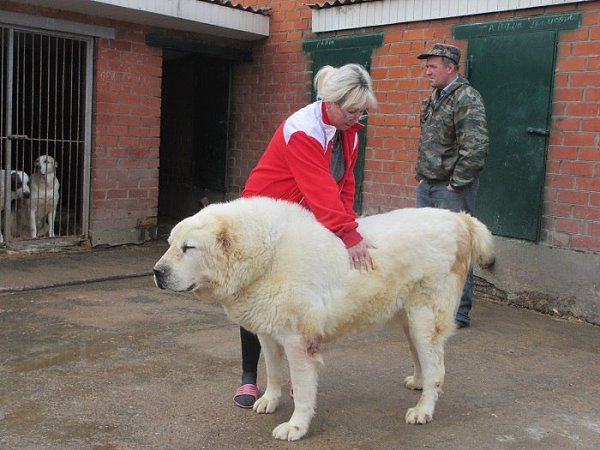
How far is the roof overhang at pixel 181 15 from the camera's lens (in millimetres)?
7512

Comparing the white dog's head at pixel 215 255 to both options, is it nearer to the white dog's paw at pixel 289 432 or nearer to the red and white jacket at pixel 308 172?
the red and white jacket at pixel 308 172

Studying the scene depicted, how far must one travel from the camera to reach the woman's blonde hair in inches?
133

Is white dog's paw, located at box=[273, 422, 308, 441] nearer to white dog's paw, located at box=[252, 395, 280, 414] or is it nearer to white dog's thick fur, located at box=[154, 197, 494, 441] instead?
white dog's thick fur, located at box=[154, 197, 494, 441]

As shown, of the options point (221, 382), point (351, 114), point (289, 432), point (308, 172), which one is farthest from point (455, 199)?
point (289, 432)

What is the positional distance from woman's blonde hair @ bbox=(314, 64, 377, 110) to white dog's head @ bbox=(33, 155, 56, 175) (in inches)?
235

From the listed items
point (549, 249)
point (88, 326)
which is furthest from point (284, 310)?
point (549, 249)

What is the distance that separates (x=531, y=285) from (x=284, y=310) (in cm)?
395

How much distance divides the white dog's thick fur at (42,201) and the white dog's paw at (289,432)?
19.3ft

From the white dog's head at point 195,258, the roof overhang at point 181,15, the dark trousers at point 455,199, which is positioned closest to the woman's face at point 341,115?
the white dog's head at point 195,258

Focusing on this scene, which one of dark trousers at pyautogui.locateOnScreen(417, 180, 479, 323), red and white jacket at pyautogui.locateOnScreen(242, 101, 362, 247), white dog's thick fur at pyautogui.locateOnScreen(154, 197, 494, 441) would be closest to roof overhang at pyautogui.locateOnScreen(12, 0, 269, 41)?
dark trousers at pyautogui.locateOnScreen(417, 180, 479, 323)

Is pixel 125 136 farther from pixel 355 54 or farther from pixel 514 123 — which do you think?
pixel 514 123

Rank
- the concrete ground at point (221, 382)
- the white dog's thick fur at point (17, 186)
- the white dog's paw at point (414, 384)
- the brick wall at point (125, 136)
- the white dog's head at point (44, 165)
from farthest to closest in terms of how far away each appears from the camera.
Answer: the white dog's head at point (44, 165), the brick wall at point (125, 136), the white dog's thick fur at point (17, 186), the white dog's paw at point (414, 384), the concrete ground at point (221, 382)

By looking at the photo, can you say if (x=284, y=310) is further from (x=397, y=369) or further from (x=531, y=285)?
(x=531, y=285)

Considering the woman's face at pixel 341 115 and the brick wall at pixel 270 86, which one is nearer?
the woman's face at pixel 341 115
